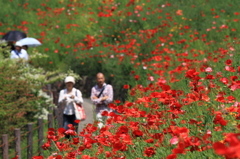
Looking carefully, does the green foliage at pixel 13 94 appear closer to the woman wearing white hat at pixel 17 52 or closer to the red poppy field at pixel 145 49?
the woman wearing white hat at pixel 17 52

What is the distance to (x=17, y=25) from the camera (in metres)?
18.3

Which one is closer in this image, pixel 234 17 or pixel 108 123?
pixel 108 123

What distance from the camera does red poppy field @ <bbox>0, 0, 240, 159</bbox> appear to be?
11.5ft

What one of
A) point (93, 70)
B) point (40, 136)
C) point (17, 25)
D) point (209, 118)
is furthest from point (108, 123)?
point (17, 25)

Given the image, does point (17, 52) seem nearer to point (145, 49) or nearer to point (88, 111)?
point (88, 111)

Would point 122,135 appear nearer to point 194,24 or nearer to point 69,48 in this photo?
point 194,24

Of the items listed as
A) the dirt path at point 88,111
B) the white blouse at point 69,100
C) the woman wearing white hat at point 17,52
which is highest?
the woman wearing white hat at point 17,52

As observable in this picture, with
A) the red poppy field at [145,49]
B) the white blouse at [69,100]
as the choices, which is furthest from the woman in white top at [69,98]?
the red poppy field at [145,49]

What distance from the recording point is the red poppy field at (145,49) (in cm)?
352

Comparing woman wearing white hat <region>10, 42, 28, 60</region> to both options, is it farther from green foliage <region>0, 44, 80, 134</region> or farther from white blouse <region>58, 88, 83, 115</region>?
white blouse <region>58, 88, 83, 115</region>

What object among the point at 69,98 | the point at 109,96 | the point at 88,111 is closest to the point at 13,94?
the point at 69,98

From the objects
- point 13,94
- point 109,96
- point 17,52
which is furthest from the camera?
point 17,52

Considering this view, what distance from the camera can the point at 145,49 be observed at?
39.4 ft

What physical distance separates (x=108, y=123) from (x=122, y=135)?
3.00ft
